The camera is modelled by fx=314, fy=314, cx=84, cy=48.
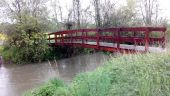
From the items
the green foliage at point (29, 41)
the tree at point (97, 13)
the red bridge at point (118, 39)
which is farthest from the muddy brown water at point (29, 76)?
the tree at point (97, 13)

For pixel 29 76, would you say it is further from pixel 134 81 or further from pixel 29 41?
pixel 134 81

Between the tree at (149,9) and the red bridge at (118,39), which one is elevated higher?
the tree at (149,9)

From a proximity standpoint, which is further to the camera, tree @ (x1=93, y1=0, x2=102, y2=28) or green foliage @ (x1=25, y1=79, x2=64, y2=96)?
tree @ (x1=93, y1=0, x2=102, y2=28)

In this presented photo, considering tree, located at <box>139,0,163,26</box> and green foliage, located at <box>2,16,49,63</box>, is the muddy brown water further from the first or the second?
tree, located at <box>139,0,163,26</box>

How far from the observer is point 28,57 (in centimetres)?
2034

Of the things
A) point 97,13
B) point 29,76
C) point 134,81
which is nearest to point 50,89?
point 134,81

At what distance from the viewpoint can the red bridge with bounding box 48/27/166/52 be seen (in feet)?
39.5

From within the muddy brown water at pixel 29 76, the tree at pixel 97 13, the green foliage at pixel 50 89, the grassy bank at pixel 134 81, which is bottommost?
the muddy brown water at pixel 29 76

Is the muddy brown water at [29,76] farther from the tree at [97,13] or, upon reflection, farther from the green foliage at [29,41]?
the tree at [97,13]

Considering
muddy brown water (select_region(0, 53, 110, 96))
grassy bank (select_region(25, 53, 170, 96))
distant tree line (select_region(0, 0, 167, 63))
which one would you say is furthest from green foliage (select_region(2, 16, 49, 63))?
grassy bank (select_region(25, 53, 170, 96))

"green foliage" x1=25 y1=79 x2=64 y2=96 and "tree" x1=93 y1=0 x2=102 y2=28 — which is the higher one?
"tree" x1=93 y1=0 x2=102 y2=28

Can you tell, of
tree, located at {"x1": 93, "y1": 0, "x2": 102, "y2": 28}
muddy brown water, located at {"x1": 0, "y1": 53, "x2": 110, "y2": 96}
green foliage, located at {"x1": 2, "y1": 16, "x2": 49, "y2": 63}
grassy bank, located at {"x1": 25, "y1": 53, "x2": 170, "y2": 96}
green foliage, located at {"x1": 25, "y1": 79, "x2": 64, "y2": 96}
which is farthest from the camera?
tree, located at {"x1": 93, "y1": 0, "x2": 102, "y2": 28}

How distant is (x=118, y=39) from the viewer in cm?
1392

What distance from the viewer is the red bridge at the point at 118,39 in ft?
39.5
